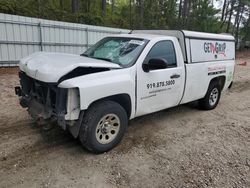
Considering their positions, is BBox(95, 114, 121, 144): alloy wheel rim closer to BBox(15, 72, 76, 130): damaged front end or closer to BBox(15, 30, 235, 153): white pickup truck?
BBox(15, 30, 235, 153): white pickup truck

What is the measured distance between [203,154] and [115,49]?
7.92 feet

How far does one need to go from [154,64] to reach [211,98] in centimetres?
288

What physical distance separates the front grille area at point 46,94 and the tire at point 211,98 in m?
3.95

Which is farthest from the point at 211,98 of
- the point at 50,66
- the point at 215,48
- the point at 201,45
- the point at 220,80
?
the point at 50,66

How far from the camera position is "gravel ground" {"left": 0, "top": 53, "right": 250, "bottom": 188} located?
10.2ft

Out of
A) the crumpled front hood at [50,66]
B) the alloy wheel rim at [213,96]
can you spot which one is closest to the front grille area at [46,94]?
the crumpled front hood at [50,66]

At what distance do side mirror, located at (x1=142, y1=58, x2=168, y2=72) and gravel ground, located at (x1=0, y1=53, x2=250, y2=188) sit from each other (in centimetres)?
130

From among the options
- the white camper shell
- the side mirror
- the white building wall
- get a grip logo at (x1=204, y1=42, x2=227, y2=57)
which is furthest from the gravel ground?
the white building wall

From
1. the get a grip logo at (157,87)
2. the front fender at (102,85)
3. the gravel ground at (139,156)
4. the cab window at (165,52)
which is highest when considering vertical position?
the cab window at (165,52)

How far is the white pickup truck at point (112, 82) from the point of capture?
329 cm

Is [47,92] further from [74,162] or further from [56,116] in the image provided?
[74,162]

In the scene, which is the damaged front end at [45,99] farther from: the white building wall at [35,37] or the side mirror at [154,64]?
the white building wall at [35,37]

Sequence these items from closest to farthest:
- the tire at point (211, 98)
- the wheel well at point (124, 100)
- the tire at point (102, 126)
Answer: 1. the tire at point (102, 126)
2. the wheel well at point (124, 100)
3. the tire at point (211, 98)

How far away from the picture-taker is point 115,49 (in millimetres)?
4457
